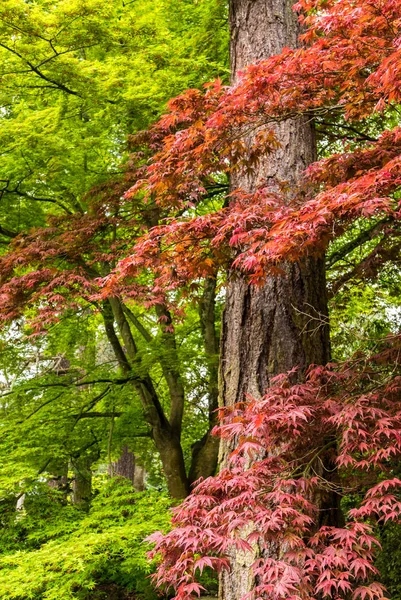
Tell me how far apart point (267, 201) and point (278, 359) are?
93 centimetres

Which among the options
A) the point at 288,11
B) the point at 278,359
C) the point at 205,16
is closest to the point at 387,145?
the point at 278,359

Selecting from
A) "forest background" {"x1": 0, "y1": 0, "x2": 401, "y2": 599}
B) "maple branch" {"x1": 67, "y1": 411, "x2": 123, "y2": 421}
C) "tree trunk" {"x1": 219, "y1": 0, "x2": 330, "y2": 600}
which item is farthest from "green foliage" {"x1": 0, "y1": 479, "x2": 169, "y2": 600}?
"tree trunk" {"x1": 219, "y1": 0, "x2": 330, "y2": 600}

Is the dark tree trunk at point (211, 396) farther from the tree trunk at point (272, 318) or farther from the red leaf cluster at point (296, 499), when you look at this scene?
the red leaf cluster at point (296, 499)

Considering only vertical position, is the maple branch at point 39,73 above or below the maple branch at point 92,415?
above

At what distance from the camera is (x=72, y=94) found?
6.09 meters

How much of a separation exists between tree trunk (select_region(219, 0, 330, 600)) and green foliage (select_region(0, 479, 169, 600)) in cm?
145

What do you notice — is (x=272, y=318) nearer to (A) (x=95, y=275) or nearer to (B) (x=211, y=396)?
(A) (x=95, y=275)

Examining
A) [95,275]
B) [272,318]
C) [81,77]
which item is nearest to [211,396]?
[95,275]

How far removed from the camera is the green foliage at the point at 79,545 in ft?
13.3

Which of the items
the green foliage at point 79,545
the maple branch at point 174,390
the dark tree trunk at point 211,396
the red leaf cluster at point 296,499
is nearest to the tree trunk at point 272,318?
the red leaf cluster at point 296,499

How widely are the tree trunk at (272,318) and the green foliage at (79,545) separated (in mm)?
1447

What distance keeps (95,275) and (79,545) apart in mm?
2492

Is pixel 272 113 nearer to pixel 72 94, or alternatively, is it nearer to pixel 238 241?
pixel 238 241

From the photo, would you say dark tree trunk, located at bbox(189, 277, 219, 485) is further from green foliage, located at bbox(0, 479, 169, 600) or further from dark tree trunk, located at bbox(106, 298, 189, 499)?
green foliage, located at bbox(0, 479, 169, 600)
